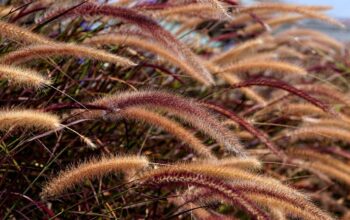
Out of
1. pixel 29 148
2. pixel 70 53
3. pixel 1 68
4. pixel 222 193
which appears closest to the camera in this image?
pixel 222 193

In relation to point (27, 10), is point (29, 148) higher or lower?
lower

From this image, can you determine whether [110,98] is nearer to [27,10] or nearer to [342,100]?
[27,10]

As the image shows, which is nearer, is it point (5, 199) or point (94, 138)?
point (5, 199)

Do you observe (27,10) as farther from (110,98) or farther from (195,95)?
(195,95)

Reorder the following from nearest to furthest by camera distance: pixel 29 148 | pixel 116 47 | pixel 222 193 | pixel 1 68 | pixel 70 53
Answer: pixel 222 193, pixel 1 68, pixel 70 53, pixel 29 148, pixel 116 47

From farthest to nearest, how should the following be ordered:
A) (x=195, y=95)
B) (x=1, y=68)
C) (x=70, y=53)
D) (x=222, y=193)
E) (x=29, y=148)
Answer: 1. (x=195, y=95)
2. (x=29, y=148)
3. (x=70, y=53)
4. (x=1, y=68)
5. (x=222, y=193)

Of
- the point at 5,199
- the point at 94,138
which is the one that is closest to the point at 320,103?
the point at 94,138

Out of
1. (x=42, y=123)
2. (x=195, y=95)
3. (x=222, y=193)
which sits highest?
(x=42, y=123)

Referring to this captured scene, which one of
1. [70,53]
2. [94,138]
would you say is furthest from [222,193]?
[94,138]

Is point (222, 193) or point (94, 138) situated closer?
point (222, 193)
